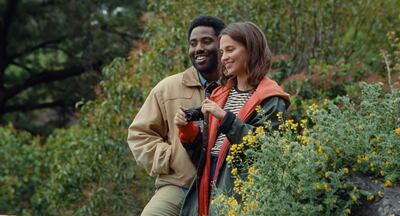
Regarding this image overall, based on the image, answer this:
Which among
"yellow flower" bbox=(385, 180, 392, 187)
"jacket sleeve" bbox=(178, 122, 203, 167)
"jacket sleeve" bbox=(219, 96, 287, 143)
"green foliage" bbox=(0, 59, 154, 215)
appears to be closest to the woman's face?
"jacket sleeve" bbox=(219, 96, 287, 143)

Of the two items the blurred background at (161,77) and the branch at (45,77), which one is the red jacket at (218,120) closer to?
the blurred background at (161,77)

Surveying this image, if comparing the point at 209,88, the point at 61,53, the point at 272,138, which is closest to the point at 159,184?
the point at 209,88

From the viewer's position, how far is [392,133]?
3.83 meters

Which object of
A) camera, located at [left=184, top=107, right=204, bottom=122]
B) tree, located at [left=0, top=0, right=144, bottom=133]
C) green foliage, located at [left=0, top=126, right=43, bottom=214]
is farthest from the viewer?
tree, located at [left=0, top=0, right=144, bottom=133]

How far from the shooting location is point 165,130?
517cm

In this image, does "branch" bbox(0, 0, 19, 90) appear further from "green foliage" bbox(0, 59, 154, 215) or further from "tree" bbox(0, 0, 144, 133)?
"green foliage" bbox(0, 59, 154, 215)

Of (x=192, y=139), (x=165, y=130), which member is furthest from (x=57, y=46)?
(x=192, y=139)

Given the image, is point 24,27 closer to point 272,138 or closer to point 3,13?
point 3,13

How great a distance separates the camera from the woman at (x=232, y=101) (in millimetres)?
4469

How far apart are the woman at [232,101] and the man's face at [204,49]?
0.31 metres

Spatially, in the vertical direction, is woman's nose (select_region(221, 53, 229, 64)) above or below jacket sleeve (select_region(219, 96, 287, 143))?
above

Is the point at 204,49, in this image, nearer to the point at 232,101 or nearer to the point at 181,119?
the point at 232,101

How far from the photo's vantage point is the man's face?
198 inches

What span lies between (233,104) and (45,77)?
12380 millimetres
